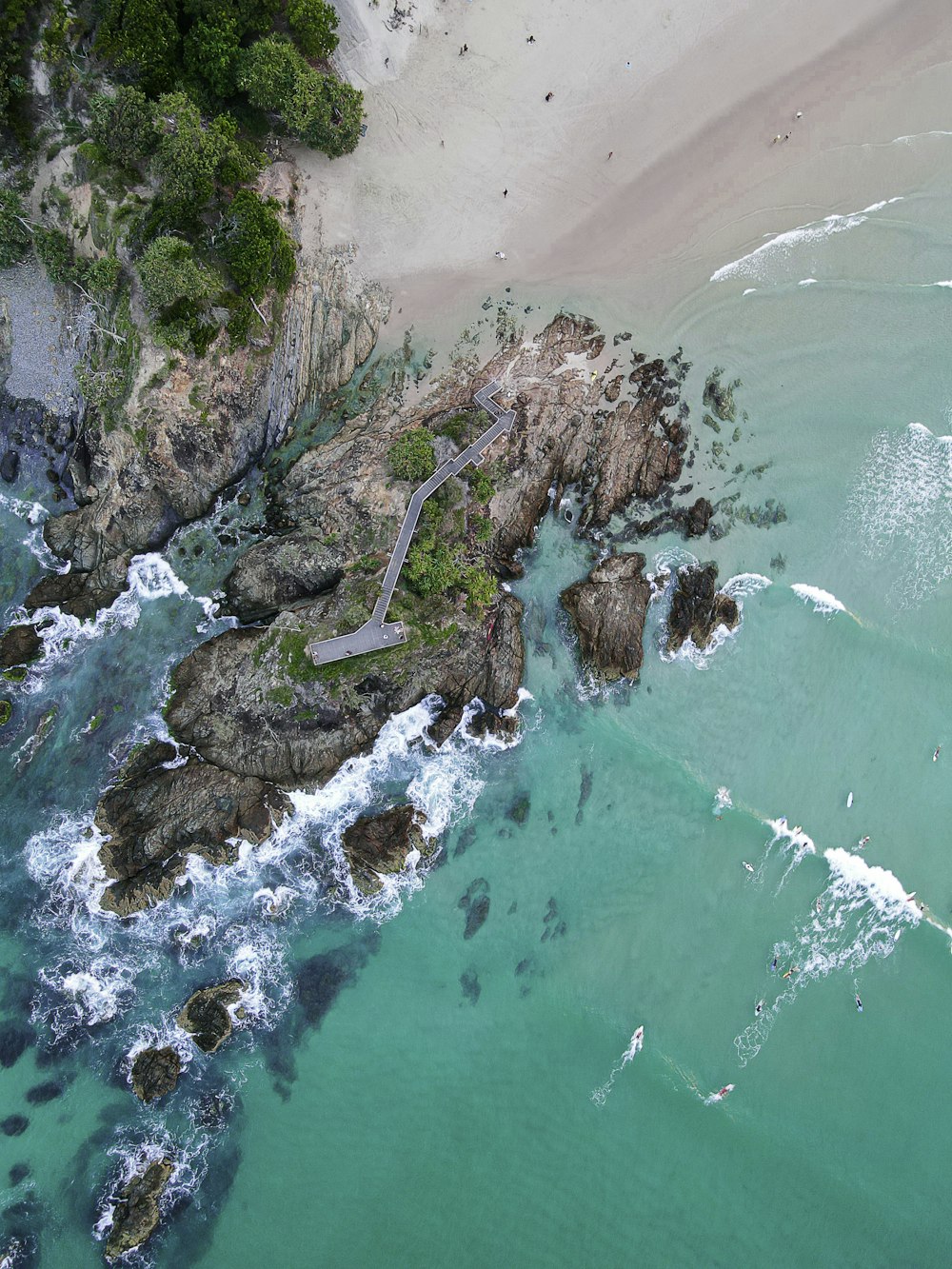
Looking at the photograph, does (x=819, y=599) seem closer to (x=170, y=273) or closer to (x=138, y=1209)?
(x=170, y=273)

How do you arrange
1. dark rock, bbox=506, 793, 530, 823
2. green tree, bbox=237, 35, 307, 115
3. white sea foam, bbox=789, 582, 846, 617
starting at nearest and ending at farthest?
1. green tree, bbox=237, 35, 307, 115
2. dark rock, bbox=506, 793, 530, 823
3. white sea foam, bbox=789, 582, 846, 617

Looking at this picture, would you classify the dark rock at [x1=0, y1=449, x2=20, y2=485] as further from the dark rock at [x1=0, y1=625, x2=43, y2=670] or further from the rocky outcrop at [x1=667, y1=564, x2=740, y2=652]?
the rocky outcrop at [x1=667, y1=564, x2=740, y2=652]

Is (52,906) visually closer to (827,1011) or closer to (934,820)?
(827,1011)

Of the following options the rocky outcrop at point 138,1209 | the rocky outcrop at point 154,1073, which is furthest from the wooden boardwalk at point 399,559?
the rocky outcrop at point 138,1209

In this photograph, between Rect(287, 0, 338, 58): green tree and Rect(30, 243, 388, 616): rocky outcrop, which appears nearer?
Rect(287, 0, 338, 58): green tree

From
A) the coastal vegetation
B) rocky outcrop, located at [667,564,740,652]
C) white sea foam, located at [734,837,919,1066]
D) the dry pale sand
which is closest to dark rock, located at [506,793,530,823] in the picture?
rocky outcrop, located at [667,564,740,652]
